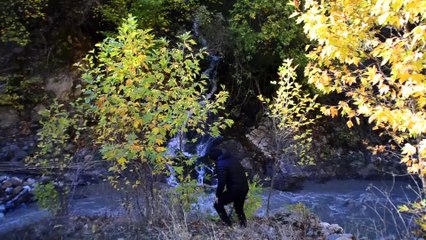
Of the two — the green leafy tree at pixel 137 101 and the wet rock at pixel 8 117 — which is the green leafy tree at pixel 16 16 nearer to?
the wet rock at pixel 8 117

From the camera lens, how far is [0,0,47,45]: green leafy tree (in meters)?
11.4

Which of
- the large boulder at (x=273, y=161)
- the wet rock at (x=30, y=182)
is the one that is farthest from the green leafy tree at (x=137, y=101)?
the large boulder at (x=273, y=161)

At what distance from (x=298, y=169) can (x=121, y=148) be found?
740 cm

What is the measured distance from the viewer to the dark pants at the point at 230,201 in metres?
6.25

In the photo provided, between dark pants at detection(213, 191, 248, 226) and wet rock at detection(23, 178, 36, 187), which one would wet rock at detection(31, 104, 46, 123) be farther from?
dark pants at detection(213, 191, 248, 226)

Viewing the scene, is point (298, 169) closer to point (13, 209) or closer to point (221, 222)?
point (221, 222)

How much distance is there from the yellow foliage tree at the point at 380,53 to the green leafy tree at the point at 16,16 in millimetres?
9942

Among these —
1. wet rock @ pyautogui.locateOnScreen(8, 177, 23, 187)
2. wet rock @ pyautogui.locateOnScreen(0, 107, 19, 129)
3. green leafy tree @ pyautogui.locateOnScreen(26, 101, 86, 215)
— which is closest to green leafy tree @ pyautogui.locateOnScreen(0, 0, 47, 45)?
wet rock @ pyautogui.locateOnScreen(0, 107, 19, 129)

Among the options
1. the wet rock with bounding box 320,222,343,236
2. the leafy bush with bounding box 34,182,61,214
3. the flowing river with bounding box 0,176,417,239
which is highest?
the leafy bush with bounding box 34,182,61,214

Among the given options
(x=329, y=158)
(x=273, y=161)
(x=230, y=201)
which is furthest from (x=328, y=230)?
(x=329, y=158)

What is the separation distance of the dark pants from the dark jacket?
2.5 inches

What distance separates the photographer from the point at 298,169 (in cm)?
1202

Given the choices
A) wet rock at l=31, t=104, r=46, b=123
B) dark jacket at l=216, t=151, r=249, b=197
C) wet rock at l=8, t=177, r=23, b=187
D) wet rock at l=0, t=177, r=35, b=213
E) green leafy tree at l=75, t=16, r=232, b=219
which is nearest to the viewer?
green leafy tree at l=75, t=16, r=232, b=219

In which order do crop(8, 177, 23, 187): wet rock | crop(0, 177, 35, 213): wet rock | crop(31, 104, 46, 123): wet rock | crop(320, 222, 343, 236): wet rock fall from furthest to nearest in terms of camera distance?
crop(31, 104, 46, 123): wet rock
crop(8, 177, 23, 187): wet rock
crop(0, 177, 35, 213): wet rock
crop(320, 222, 343, 236): wet rock
